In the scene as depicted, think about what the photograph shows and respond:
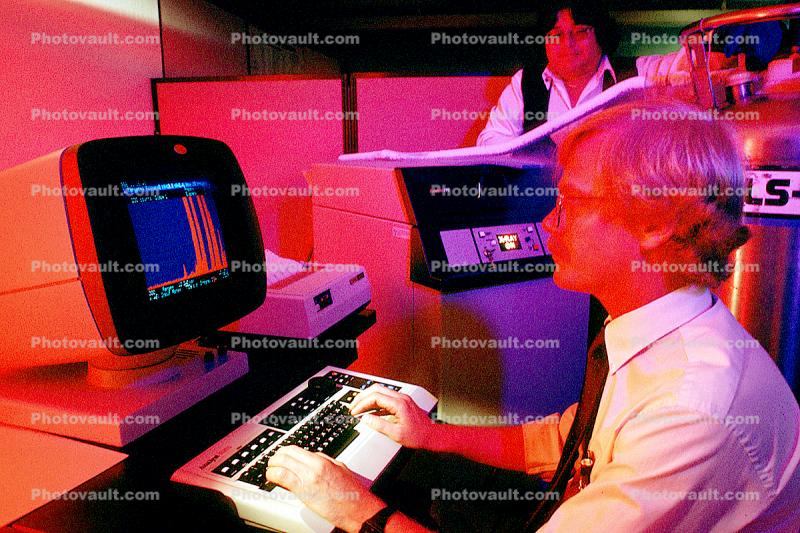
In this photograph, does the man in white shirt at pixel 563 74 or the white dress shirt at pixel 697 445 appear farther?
the man in white shirt at pixel 563 74

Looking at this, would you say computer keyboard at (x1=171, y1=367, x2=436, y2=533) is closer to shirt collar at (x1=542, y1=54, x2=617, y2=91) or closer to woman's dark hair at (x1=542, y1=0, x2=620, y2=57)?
shirt collar at (x1=542, y1=54, x2=617, y2=91)

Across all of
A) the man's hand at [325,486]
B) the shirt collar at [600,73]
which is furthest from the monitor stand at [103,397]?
the shirt collar at [600,73]

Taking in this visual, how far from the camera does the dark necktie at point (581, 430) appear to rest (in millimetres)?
856

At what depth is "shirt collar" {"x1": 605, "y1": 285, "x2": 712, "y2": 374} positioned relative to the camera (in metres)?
0.78

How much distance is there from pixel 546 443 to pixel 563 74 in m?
1.65

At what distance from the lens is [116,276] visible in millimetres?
776

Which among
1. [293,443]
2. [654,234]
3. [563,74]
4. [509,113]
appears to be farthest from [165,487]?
[563,74]

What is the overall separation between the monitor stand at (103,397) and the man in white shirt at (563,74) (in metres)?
1.43

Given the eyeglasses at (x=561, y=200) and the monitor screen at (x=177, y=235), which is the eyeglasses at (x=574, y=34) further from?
the monitor screen at (x=177, y=235)

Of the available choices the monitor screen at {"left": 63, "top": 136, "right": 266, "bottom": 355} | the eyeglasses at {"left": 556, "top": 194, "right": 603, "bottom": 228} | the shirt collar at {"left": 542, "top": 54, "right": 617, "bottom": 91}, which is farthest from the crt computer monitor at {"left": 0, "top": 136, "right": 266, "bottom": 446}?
the shirt collar at {"left": 542, "top": 54, "right": 617, "bottom": 91}

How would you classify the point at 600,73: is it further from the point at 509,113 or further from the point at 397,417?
the point at 397,417

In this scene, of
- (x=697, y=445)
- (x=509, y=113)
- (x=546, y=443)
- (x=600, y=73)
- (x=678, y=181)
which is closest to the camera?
(x=697, y=445)

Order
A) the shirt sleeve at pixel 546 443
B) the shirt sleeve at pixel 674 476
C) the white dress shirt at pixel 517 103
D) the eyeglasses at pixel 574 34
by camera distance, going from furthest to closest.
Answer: the eyeglasses at pixel 574 34, the white dress shirt at pixel 517 103, the shirt sleeve at pixel 546 443, the shirt sleeve at pixel 674 476

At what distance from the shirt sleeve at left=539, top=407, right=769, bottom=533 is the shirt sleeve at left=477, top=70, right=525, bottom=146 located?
156 centimetres
